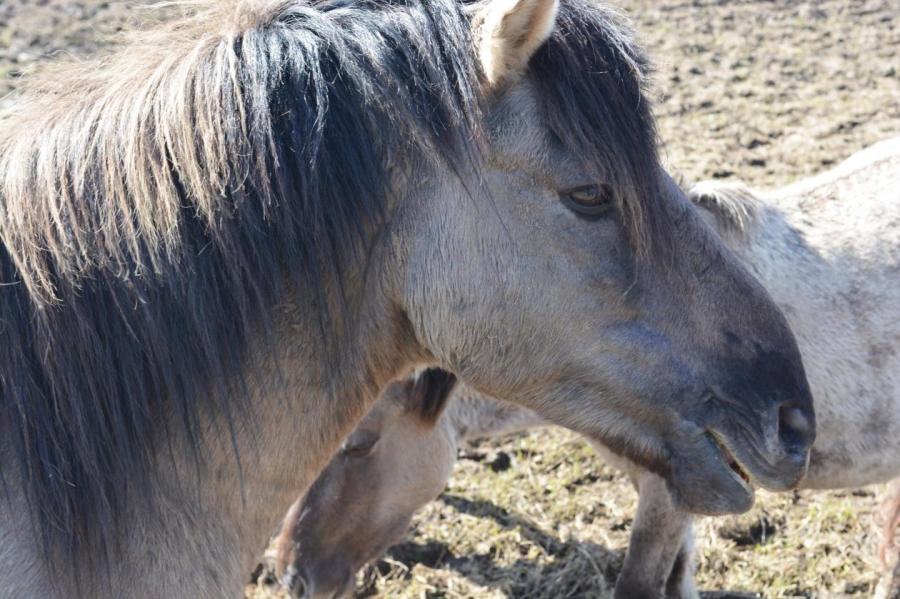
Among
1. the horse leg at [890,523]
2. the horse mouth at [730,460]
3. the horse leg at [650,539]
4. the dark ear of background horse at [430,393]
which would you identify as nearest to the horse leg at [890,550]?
the horse leg at [890,523]

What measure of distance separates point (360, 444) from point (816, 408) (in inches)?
70.7

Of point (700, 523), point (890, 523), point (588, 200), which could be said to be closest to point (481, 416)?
point (700, 523)

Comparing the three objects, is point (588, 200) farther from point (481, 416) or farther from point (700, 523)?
point (700, 523)

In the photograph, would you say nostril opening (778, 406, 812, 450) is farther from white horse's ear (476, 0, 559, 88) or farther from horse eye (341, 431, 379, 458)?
horse eye (341, 431, 379, 458)

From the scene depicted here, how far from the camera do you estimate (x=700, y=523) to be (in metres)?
4.32

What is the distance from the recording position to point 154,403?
1.81 m

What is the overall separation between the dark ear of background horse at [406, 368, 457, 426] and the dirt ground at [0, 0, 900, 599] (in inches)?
35.3

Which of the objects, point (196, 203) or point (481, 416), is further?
point (481, 416)

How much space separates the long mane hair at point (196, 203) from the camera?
1740 millimetres

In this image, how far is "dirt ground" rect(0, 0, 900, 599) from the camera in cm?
409

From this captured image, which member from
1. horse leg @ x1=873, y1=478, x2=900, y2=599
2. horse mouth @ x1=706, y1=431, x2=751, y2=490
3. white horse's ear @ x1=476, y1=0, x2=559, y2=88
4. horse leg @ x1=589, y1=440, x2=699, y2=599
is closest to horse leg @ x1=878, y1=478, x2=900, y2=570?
horse leg @ x1=873, y1=478, x2=900, y2=599

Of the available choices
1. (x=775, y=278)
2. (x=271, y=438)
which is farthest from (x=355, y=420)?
(x=775, y=278)

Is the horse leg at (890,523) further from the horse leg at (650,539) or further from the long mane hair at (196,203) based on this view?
the long mane hair at (196,203)

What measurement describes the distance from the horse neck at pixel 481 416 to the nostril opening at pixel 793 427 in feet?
7.01
